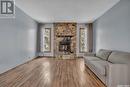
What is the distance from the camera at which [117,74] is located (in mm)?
3084

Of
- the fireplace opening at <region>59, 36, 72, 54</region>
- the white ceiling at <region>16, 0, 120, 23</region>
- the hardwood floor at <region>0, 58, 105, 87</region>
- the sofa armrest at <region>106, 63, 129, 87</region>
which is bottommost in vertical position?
the hardwood floor at <region>0, 58, 105, 87</region>

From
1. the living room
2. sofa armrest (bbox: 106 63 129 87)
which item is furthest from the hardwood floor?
sofa armrest (bbox: 106 63 129 87)

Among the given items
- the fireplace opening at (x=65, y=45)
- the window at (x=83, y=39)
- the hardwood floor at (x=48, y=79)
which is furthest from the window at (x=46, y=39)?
the hardwood floor at (x=48, y=79)

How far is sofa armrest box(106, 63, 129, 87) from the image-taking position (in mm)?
3080

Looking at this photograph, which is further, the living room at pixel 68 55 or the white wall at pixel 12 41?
the white wall at pixel 12 41

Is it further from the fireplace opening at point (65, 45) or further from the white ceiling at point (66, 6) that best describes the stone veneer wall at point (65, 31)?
the white ceiling at point (66, 6)

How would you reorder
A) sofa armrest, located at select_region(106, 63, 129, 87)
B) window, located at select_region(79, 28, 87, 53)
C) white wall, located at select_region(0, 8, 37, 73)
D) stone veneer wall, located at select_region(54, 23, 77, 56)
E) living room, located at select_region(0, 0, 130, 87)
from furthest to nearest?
window, located at select_region(79, 28, 87, 53)
stone veneer wall, located at select_region(54, 23, 77, 56)
white wall, located at select_region(0, 8, 37, 73)
living room, located at select_region(0, 0, 130, 87)
sofa armrest, located at select_region(106, 63, 129, 87)

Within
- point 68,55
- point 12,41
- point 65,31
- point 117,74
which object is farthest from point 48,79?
point 65,31

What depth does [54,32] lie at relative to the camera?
397 inches

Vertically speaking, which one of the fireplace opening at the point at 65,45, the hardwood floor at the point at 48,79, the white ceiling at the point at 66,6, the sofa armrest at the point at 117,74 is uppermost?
the white ceiling at the point at 66,6

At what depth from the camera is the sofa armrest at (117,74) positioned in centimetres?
308

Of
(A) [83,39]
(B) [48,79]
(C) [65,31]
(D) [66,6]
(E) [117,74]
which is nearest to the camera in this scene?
(E) [117,74]

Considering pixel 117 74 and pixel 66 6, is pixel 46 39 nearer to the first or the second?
pixel 66 6

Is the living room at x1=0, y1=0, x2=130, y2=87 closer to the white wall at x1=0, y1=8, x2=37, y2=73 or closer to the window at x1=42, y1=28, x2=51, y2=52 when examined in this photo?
the white wall at x1=0, y1=8, x2=37, y2=73
